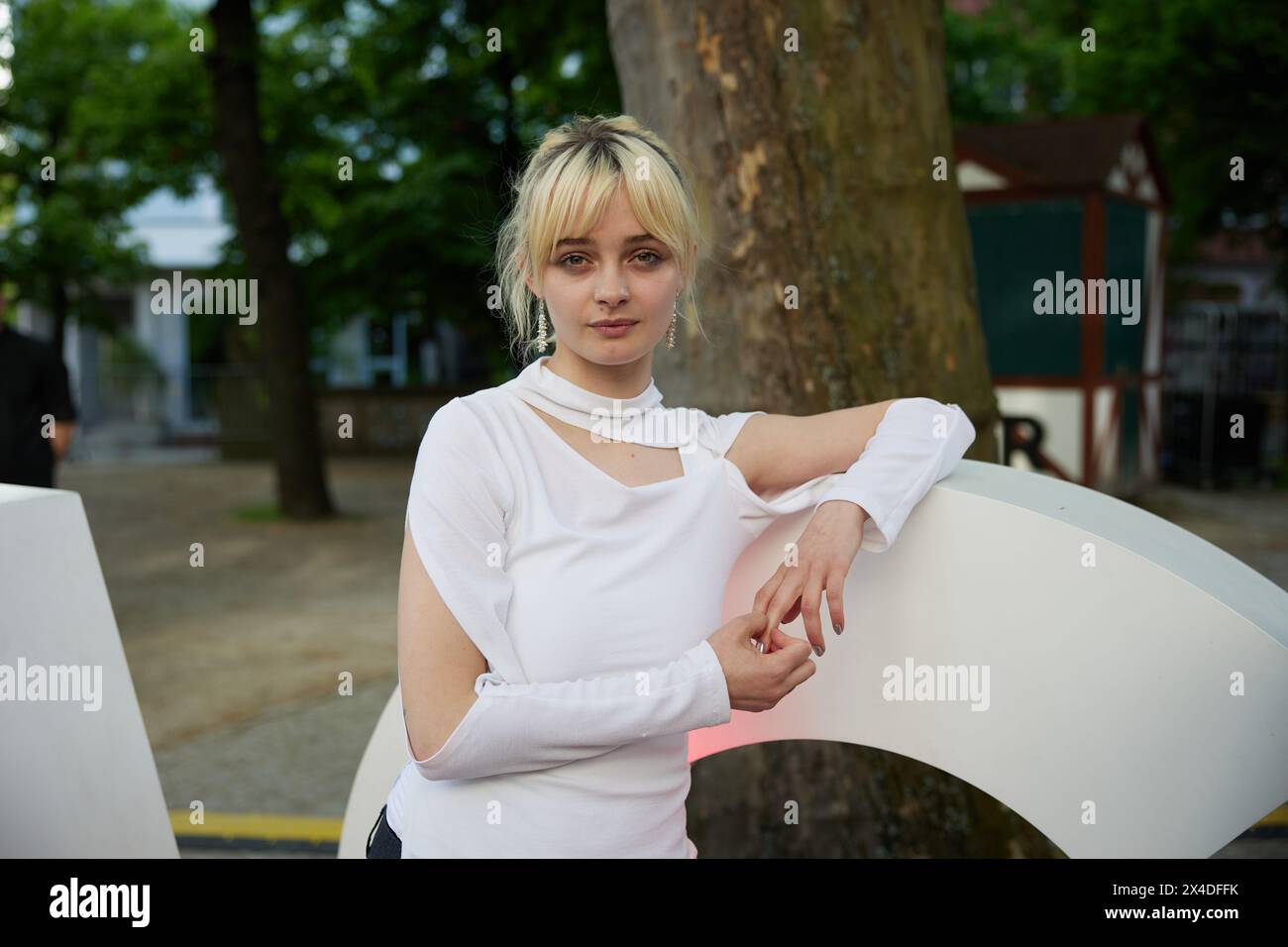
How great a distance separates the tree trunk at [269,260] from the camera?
12.9m

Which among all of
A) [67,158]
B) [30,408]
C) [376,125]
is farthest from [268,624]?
[67,158]

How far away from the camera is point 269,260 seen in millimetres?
13328

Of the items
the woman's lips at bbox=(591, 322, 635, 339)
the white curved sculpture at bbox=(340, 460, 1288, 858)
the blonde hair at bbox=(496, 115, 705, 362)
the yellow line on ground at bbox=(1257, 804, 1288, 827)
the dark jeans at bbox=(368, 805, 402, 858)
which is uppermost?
the blonde hair at bbox=(496, 115, 705, 362)

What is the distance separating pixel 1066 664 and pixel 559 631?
3.18ft

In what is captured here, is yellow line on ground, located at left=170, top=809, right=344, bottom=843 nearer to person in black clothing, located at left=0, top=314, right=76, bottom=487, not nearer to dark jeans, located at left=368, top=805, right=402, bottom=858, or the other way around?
person in black clothing, located at left=0, top=314, right=76, bottom=487

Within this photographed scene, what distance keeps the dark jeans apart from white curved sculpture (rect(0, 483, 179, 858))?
0.66m

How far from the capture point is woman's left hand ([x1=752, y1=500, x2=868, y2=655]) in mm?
2004

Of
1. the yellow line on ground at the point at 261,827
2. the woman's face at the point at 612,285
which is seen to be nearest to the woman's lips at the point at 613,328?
the woman's face at the point at 612,285

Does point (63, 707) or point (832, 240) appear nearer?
point (63, 707)

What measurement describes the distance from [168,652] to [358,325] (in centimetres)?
2353

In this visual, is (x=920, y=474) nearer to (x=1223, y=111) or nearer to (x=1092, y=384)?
(x=1092, y=384)

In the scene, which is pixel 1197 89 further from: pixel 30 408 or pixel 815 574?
pixel 815 574

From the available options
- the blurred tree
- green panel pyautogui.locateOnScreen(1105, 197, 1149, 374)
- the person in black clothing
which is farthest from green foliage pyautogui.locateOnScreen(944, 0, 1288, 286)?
the person in black clothing

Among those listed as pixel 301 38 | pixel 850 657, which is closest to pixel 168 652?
pixel 850 657
